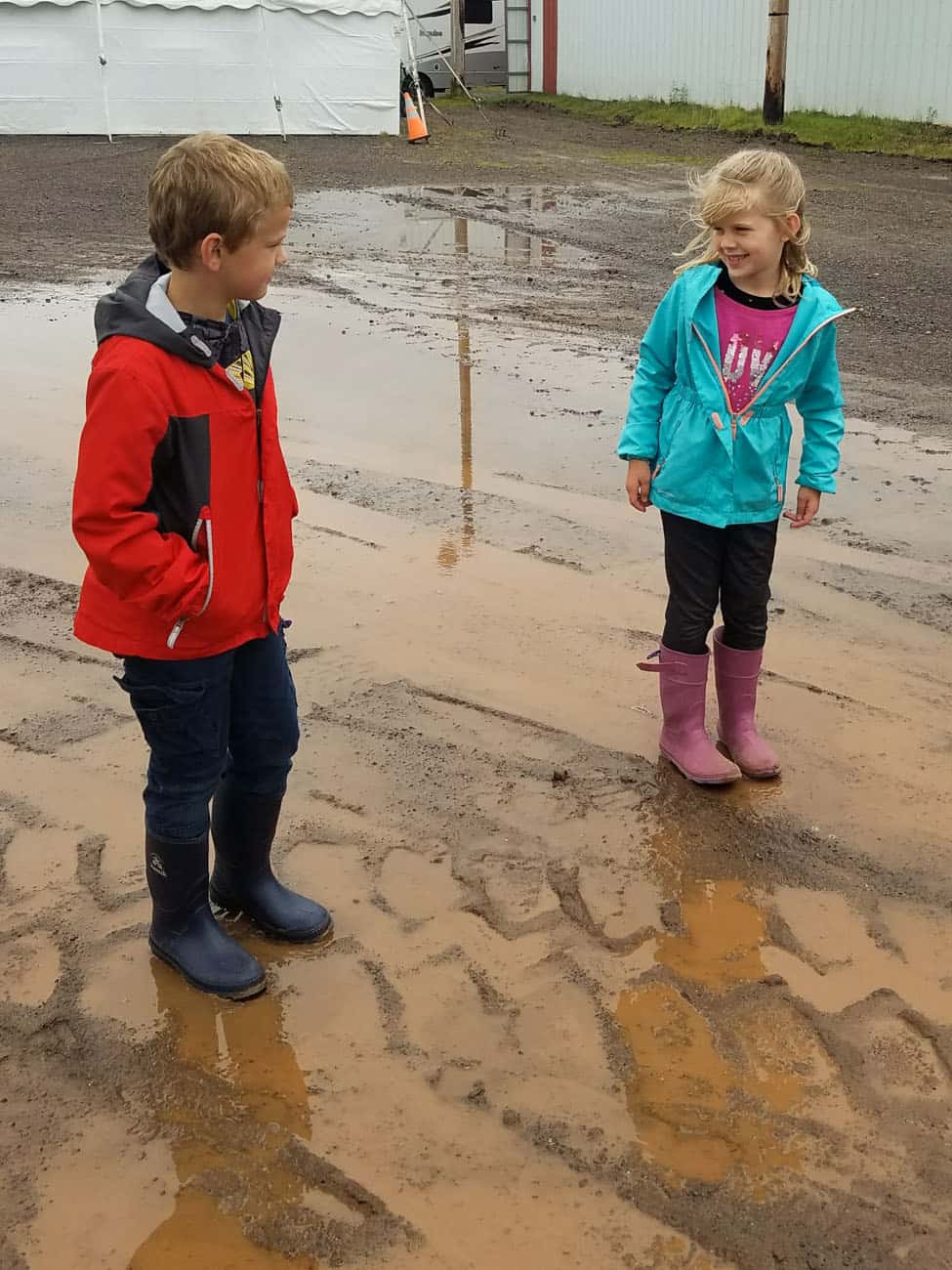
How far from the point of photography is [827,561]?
483cm

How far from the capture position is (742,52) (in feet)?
74.8

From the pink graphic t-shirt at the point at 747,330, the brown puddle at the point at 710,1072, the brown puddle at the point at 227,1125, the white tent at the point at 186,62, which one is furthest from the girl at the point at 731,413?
the white tent at the point at 186,62

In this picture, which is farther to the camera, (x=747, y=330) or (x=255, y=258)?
(x=747, y=330)

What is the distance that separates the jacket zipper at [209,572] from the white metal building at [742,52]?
19.0 metres

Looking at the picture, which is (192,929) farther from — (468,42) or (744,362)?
(468,42)

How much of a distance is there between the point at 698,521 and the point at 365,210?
11381mm

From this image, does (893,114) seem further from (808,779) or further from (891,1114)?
(891,1114)

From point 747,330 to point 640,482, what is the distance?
0.46 metres

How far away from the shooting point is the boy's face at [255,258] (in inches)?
91.5

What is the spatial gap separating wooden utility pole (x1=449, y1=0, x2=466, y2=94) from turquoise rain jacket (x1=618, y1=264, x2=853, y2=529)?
2806cm

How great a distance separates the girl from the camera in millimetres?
3150

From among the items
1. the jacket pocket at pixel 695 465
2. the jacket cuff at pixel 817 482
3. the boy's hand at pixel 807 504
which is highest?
the jacket pocket at pixel 695 465

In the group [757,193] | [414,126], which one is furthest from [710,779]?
[414,126]

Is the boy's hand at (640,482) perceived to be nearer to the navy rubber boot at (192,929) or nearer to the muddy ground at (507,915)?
the muddy ground at (507,915)
